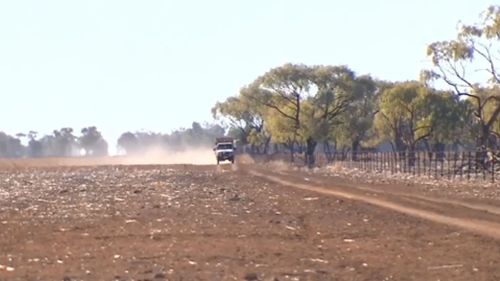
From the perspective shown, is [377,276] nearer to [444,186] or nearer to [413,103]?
[444,186]

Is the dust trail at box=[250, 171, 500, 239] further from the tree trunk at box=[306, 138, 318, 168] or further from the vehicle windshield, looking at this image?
the vehicle windshield

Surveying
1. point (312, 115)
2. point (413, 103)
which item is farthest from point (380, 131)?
point (413, 103)

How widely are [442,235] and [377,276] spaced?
7.28 metres

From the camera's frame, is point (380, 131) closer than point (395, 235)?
No

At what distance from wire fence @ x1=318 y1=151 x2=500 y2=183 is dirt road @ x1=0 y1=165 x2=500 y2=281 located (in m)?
19.0

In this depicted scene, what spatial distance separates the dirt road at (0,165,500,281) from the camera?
1661cm

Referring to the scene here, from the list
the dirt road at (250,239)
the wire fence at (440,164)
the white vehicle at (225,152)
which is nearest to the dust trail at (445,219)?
the dirt road at (250,239)

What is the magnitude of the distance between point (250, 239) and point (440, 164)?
4720 cm

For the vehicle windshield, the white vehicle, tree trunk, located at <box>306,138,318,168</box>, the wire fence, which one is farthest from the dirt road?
the vehicle windshield

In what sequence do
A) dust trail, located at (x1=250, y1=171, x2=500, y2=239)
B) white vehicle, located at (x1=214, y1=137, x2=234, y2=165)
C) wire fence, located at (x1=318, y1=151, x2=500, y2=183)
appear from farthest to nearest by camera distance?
white vehicle, located at (x1=214, y1=137, x2=234, y2=165), wire fence, located at (x1=318, y1=151, x2=500, y2=183), dust trail, located at (x1=250, y1=171, x2=500, y2=239)

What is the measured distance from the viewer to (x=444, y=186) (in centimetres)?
4888

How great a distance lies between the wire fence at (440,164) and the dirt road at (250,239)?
19007 millimetres

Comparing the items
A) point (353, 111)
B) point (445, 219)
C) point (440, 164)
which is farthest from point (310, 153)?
point (445, 219)

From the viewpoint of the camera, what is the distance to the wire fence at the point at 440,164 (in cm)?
5630
